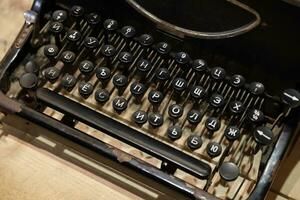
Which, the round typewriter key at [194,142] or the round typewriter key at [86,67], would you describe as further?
the round typewriter key at [86,67]

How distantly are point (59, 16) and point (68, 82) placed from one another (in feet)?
0.67

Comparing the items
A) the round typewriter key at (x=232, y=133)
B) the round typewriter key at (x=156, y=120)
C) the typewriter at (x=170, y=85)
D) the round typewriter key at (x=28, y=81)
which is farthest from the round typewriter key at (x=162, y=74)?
the round typewriter key at (x=28, y=81)

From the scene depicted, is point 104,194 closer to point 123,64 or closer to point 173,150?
point 173,150

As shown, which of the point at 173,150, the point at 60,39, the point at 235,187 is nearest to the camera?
the point at 173,150

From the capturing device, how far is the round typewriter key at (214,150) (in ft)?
4.82

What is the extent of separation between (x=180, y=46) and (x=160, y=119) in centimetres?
22

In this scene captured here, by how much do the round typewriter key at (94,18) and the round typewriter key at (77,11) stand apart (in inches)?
1.0

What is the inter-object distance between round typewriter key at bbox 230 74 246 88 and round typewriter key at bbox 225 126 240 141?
122 millimetres

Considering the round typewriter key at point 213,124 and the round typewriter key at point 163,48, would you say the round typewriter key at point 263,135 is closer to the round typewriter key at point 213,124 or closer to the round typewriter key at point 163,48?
the round typewriter key at point 213,124

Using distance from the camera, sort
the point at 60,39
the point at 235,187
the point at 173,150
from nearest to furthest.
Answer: the point at 173,150
the point at 235,187
the point at 60,39

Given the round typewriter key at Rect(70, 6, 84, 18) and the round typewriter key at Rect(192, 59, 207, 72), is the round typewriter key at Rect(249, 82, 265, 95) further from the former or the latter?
the round typewriter key at Rect(70, 6, 84, 18)

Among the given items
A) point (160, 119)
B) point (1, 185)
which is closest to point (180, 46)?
point (160, 119)

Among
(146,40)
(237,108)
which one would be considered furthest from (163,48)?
(237,108)

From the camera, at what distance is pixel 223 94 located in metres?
1.60
